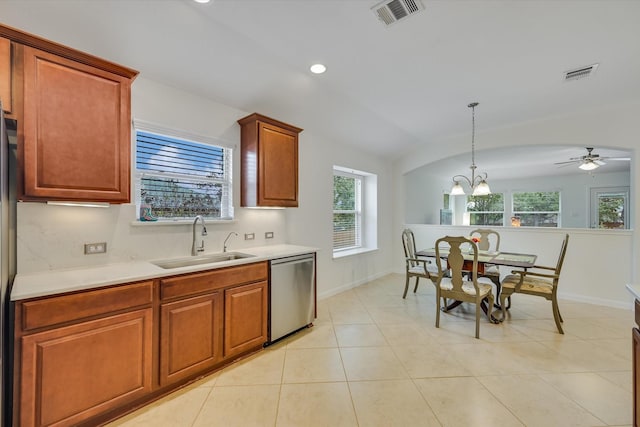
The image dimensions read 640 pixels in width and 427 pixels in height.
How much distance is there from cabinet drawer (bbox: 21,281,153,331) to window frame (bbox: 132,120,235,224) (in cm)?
80

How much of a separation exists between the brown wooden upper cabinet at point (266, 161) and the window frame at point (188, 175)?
0.16m

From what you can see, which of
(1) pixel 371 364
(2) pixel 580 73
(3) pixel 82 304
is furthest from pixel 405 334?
(2) pixel 580 73

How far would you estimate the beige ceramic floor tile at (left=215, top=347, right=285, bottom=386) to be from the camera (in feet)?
7.20

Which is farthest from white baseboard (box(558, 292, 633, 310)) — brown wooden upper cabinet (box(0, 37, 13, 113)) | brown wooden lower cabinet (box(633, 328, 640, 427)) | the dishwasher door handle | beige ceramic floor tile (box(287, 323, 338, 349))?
brown wooden upper cabinet (box(0, 37, 13, 113))

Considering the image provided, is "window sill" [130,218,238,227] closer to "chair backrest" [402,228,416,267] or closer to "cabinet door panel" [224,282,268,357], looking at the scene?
"cabinet door panel" [224,282,268,357]

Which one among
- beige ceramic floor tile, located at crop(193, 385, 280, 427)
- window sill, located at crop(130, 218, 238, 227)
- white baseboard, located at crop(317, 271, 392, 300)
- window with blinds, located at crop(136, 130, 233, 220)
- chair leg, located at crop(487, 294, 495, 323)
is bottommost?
beige ceramic floor tile, located at crop(193, 385, 280, 427)

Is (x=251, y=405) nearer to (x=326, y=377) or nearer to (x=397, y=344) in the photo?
(x=326, y=377)

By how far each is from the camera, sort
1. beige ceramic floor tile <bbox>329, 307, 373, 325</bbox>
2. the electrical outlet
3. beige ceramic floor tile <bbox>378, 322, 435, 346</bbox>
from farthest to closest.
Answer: beige ceramic floor tile <bbox>329, 307, 373, 325</bbox>
beige ceramic floor tile <bbox>378, 322, 435, 346</bbox>
the electrical outlet

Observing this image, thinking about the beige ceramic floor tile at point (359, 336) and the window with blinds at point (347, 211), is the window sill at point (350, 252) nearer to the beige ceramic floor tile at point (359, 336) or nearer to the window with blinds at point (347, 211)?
the window with blinds at point (347, 211)

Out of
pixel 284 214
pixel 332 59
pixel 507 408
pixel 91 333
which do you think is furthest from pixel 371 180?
pixel 91 333

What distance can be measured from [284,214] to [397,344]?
208 centimetres

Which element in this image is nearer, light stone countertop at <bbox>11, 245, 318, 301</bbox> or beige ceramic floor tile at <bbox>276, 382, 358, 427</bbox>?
light stone countertop at <bbox>11, 245, 318, 301</bbox>

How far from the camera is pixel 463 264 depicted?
10.7ft

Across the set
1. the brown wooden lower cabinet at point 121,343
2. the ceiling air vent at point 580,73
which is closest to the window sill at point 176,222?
the brown wooden lower cabinet at point 121,343
